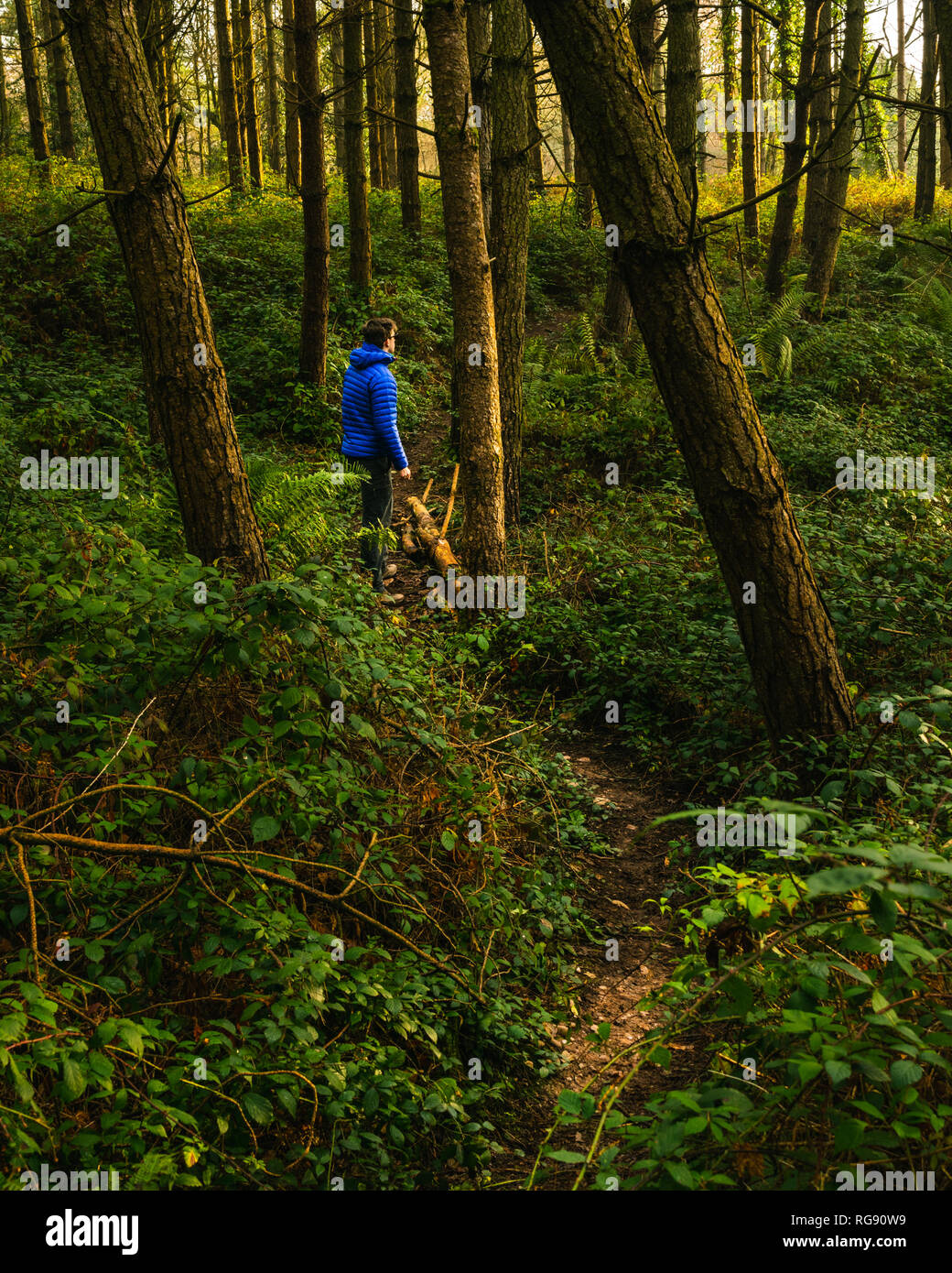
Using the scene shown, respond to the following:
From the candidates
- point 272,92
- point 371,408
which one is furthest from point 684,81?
point 272,92

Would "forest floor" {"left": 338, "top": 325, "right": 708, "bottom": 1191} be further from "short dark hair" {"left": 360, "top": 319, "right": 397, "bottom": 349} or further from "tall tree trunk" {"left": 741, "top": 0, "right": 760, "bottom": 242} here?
"tall tree trunk" {"left": 741, "top": 0, "right": 760, "bottom": 242}

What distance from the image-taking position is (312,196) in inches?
489

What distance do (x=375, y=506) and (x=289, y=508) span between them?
1.39m

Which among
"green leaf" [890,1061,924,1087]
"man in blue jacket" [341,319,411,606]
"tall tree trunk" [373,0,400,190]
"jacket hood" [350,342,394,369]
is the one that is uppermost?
"tall tree trunk" [373,0,400,190]

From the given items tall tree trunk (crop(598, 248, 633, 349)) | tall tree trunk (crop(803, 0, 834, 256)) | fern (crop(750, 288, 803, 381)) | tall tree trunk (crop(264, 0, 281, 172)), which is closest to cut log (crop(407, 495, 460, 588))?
fern (crop(750, 288, 803, 381))

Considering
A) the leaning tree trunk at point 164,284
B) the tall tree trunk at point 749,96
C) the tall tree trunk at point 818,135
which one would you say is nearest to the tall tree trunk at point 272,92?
the tall tree trunk at point 749,96

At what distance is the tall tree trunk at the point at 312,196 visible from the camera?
11.9 metres

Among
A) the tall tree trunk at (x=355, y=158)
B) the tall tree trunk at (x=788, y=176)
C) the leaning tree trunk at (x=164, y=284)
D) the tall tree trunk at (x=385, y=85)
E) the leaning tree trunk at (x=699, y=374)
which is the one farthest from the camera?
the tall tree trunk at (x=385, y=85)

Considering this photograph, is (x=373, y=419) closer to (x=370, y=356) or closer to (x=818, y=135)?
(x=370, y=356)

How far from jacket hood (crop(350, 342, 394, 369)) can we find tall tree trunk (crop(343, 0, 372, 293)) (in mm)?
7787

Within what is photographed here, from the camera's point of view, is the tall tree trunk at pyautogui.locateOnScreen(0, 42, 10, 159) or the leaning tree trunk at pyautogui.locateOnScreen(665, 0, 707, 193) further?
the tall tree trunk at pyautogui.locateOnScreen(0, 42, 10, 159)

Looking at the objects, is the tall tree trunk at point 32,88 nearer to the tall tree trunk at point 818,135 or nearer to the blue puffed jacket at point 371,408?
the blue puffed jacket at point 371,408

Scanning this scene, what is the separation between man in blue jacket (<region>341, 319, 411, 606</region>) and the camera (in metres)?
8.41

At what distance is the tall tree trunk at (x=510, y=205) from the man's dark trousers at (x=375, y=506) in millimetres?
1635
